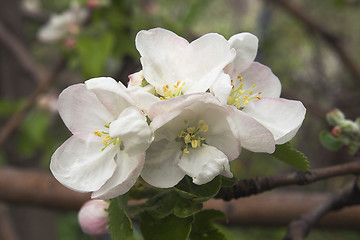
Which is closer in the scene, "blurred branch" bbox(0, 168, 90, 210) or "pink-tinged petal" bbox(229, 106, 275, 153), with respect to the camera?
"pink-tinged petal" bbox(229, 106, 275, 153)

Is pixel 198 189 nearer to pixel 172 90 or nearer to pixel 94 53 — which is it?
pixel 172 90

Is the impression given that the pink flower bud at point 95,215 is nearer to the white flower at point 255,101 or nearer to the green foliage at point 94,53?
the white flower at point 255,101

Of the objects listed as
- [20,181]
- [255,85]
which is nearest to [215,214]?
[255,85]

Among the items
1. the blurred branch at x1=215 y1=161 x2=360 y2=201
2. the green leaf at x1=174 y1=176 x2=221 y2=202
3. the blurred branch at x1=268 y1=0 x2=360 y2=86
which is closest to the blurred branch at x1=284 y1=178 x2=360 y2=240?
the blurred branch at x1=215 y1=161 x2=360 y2=201

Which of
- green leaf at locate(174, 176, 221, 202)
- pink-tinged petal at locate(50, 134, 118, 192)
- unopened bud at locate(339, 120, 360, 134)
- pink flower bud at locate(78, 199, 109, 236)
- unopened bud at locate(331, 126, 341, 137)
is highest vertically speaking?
pink-tinged petal at locate(50, 134, 118, 192)

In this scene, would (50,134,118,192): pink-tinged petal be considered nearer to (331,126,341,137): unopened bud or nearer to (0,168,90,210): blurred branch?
(331,126,341,137): unopened bud

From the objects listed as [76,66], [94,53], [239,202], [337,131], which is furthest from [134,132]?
[76,66]

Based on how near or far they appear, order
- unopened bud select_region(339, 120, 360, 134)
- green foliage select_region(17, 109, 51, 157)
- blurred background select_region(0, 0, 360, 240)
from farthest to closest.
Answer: green foliage select_region(17, 109, 51, 157) → blurred background select_region(0, 0, 360, 240) → unopened bud select_region(339, 120, 360, 134)

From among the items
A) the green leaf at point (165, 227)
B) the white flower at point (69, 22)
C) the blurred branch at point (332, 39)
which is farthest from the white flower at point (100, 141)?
the blurred branch at point (332, 39)

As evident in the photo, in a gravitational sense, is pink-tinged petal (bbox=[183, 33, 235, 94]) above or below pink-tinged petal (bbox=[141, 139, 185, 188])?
above
